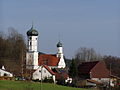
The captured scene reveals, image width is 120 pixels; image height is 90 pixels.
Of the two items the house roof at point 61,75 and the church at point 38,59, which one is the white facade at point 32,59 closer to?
the church at point 38,59

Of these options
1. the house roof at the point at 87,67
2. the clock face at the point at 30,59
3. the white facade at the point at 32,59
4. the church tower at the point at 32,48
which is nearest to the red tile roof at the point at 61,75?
the house roof at the point at 87,67

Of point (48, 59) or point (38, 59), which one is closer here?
point (38, 59)

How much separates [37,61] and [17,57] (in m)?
9.28

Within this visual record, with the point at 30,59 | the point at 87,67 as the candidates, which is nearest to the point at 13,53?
the point at 30,59

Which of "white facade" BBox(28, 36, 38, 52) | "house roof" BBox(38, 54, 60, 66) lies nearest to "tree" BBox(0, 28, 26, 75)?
"white facade" BBox(28, 36, 38, 52)

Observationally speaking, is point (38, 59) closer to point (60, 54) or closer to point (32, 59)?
point (32, 59)

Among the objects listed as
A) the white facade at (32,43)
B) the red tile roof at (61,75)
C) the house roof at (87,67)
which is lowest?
the red tile roof at (61,75)

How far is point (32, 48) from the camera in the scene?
80062 millimetres

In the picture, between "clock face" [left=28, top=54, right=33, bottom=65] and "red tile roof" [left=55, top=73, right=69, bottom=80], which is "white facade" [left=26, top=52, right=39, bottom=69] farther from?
"red tile roof" [left=55, top=73, right=69, bottom=80]

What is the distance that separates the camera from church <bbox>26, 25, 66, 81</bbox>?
70.7 m

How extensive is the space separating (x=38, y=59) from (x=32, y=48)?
22.1 ft

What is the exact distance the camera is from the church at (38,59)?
70688 mm

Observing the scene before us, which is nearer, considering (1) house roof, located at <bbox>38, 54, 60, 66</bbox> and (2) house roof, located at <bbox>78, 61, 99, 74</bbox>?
(2) house roof, located at <bbox>78, 61, 99, 74</bbox>

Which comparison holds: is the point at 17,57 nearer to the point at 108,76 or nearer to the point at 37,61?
the point at 37,61
